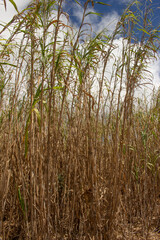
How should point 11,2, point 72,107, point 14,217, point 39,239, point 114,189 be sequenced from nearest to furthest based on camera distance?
1. point 11,2
2. point 39,239
3. point 114,189
4. point 72,107
5. point 14,217

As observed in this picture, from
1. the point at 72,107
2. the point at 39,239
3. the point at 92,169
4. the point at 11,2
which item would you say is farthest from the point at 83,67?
the point at 39,239

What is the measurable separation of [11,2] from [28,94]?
64 cm

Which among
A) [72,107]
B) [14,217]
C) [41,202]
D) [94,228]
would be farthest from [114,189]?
[14,217]

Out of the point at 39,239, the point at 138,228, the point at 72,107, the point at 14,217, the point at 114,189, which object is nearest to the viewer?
the point at 39,239

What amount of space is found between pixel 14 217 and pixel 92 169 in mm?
951

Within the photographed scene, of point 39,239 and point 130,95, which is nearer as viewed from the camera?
point 39,239

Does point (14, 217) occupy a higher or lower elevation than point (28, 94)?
lower

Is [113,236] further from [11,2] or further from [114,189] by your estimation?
[11,2]

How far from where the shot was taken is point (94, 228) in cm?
151

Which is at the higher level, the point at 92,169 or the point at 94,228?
the point at 92,169

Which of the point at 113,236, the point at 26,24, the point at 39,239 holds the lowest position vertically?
the point at 113,236

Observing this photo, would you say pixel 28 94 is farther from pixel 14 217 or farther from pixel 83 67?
pixel 14 217

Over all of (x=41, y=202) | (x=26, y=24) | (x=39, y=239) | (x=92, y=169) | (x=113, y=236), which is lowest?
(x=113, y=236)

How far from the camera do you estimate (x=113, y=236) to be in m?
1.55
